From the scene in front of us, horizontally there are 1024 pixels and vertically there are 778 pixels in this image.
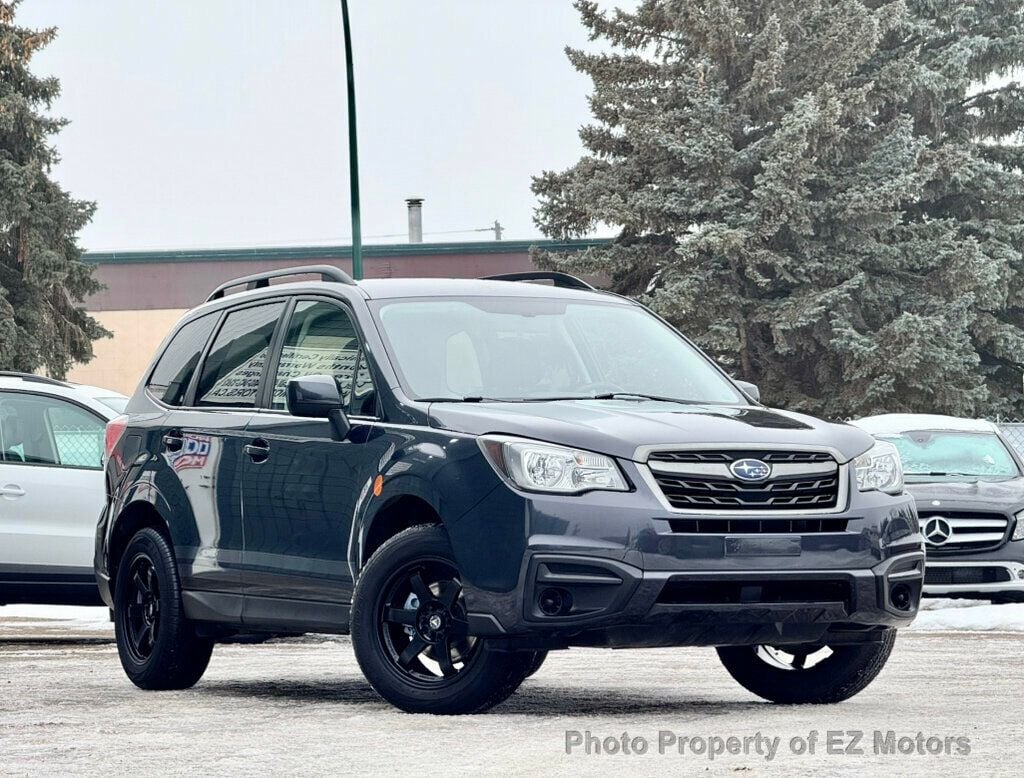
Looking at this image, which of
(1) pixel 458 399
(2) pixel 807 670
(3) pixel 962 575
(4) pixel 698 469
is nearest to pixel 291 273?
(1) pixel 458 399

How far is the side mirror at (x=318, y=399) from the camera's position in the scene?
8.17 metres

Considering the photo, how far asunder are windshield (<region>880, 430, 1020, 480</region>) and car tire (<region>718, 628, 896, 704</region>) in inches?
348

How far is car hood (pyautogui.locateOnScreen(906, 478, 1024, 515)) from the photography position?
16.5 m

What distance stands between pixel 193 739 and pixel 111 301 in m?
53.4

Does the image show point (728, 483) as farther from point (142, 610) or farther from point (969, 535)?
point (969, 535)

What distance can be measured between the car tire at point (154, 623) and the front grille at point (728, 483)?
300 cm

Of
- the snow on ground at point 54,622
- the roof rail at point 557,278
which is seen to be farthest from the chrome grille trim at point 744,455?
the snow on ground at point 54,622

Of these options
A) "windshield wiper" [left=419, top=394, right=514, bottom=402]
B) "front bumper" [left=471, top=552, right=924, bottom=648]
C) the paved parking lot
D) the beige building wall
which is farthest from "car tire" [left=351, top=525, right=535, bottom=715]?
the beige building wall

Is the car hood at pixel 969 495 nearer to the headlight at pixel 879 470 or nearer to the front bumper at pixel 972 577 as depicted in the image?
the front bumper at pixel 972 577

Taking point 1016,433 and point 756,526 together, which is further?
point 1016,433

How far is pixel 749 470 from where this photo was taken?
293 inches

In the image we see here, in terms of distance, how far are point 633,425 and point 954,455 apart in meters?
11.1

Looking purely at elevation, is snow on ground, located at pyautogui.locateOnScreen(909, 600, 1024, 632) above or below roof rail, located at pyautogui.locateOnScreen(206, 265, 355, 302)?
below

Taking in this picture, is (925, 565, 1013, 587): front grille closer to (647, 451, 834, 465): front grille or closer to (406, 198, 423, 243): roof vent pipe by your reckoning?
(647, 451, 834, 465): front grille
